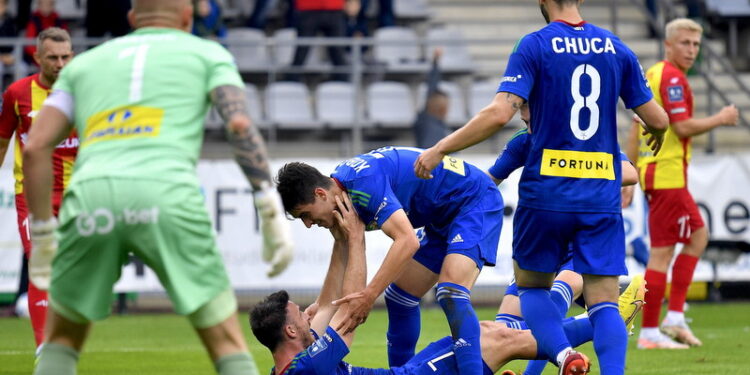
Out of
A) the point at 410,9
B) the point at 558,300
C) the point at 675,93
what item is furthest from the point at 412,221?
the point at 410,9

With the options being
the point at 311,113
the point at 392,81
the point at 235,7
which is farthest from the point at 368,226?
the point at 235,7

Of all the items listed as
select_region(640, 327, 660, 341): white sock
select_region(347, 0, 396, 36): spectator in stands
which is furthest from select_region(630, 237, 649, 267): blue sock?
select_region(347, 0, 396, 36): spectator in stands

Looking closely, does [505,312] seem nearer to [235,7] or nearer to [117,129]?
[117,129]

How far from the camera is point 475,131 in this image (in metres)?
5.83

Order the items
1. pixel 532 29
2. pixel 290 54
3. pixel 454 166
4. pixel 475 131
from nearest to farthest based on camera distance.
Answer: pixel 475 131 < pixel 454 166 < pixel 290 54 < pixel 532 29

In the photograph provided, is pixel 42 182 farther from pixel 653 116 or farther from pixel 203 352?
pixel 203 352

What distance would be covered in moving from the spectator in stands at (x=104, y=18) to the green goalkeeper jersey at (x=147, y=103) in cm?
1149

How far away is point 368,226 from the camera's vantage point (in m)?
6.33

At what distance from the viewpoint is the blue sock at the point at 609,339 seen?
5.93 metres

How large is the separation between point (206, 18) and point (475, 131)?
35.8ft

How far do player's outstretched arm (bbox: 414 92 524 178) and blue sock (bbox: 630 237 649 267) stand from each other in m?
8.69

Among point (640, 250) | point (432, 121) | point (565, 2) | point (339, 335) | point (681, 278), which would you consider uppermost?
point (565, 2)

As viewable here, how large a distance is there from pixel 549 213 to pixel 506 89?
2.28 ft

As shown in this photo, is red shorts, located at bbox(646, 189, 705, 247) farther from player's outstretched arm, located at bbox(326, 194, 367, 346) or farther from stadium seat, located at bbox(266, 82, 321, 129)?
stadium seat, located at bbox(266, 82, 321, 129)
